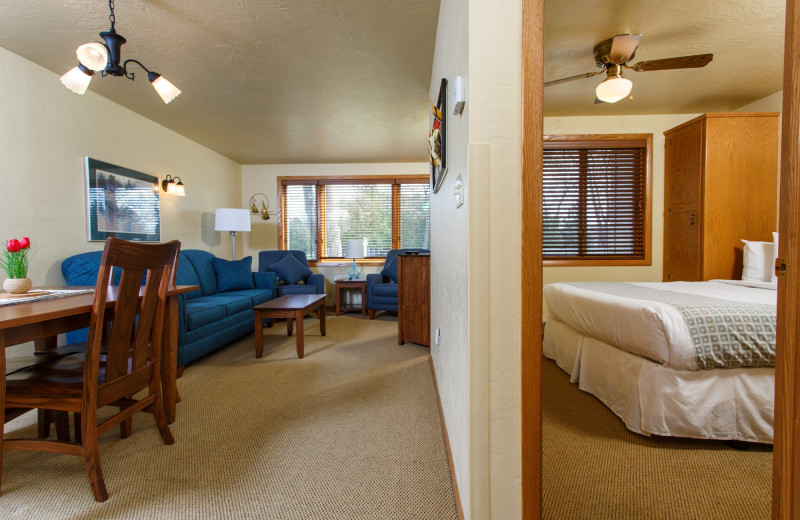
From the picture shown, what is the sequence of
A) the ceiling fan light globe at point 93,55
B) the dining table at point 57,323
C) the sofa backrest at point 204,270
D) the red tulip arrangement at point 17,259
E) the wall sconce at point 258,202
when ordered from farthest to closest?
the wall sconce at point 258,202, the sofa backrest at point 204,270, the ceiling fan light globe at point 93,55, the red tulip arrangement at point 17,259, the dining table at point 57,323

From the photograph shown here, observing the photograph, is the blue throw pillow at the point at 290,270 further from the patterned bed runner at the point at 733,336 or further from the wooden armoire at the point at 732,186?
the wooden armoire at the point at 732,186

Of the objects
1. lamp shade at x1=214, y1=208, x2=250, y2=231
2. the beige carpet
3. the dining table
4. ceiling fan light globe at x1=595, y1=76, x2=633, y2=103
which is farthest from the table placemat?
ceiling fan light globe at x1=595, y1=76, x2=633, y2=103

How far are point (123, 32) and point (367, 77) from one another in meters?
1.63

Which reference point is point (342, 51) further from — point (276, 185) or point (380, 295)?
point (276, 185)

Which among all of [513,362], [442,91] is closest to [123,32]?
[442,91]

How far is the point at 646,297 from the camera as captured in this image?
6.59 ft

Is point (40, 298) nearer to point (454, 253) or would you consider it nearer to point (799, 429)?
point (454, 253)

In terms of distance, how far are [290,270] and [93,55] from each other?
134 inches

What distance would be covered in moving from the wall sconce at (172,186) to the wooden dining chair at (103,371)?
9.32 ft

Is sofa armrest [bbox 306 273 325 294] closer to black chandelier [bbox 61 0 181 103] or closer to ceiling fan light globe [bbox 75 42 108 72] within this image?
black chandelier [bbox 61 0 181 103]

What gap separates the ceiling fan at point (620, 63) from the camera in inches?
82.8

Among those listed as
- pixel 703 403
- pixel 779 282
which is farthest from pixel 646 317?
pixel 779 282

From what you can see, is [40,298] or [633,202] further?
[633,202]

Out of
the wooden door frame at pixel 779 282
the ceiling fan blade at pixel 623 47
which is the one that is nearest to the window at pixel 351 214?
the ceiling fan blade at pixel 623 47
